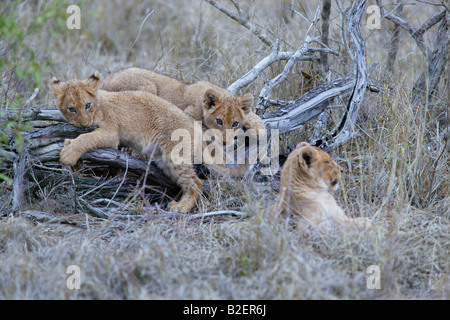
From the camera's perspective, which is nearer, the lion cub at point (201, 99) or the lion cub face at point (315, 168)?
the lion cub face at point (315, 168)

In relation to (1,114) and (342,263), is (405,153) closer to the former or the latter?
Answer: (342,263)

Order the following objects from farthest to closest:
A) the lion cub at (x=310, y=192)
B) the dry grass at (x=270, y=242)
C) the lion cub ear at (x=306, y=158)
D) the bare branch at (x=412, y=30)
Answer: the bare branch at (x=412, y=30) → the lion cub ear at (x=306, y=158) → the lion cub at (x=310, y=192) → the dry grass at (x=270, y=242)

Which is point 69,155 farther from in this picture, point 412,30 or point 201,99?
point 412,30

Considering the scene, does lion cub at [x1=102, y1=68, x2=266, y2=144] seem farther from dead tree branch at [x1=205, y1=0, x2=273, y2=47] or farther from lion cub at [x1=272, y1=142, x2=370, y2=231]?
dead tree branch at [x1=205, y1=0, x2=273, y2=47]

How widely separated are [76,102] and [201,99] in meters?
1.50

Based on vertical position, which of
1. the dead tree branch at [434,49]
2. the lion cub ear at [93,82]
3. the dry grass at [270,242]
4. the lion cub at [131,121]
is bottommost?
the dry grass at [270,242]

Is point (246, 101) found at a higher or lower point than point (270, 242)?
higher

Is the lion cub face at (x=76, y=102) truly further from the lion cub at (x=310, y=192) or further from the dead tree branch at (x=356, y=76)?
the dead tree branch at (x=356, y=76)

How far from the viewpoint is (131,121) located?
17.7ft

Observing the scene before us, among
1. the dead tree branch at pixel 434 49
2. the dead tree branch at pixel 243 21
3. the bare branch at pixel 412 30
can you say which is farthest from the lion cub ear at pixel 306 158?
the bare branch at pixel 412 30

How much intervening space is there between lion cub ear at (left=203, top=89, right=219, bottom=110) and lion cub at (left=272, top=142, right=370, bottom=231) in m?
1.39

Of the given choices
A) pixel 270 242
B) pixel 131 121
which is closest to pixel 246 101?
pixel 131 121

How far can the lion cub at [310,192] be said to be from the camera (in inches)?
175

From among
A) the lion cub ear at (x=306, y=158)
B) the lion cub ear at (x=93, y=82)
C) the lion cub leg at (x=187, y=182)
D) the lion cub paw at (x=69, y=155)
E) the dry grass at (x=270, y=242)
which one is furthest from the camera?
the lion cub leg at (x=187, y=182)
